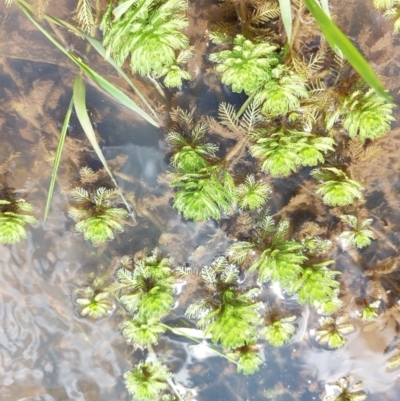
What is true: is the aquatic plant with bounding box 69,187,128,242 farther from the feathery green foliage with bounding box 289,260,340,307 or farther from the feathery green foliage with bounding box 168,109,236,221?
the feathery green foliage with bounding box 289,260,340,307

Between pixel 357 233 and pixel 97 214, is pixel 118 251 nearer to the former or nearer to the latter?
pixel 97 214

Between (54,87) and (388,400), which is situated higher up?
A: (54,87)

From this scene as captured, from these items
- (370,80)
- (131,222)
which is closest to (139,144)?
(131,222)

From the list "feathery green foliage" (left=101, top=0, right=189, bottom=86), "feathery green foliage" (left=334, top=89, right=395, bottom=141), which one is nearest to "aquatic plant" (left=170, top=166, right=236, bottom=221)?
"feathery green foliage" (left=101, top=0, right=189, bottom=86)

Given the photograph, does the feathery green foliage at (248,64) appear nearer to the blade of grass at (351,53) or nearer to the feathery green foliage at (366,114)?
the feathery green foliage at (366,114)

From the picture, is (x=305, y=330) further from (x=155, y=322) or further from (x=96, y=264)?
(x=96, y=264)

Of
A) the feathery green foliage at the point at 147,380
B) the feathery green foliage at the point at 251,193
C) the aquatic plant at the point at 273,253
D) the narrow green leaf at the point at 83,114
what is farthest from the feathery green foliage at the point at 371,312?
the narrow green leaf at the point at 83,114
